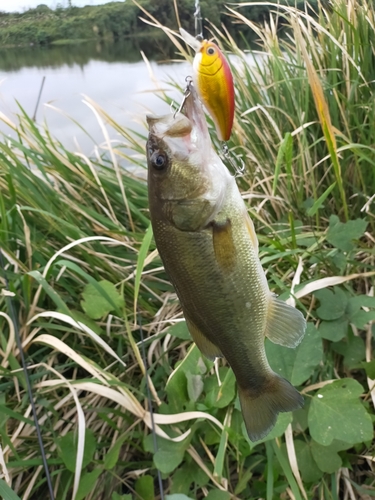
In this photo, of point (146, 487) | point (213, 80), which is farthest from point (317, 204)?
point (146, 487)

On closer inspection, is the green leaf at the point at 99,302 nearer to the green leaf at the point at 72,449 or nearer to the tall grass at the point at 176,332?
the tall grass at the point at 176,332

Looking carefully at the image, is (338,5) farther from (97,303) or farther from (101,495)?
(101,495)

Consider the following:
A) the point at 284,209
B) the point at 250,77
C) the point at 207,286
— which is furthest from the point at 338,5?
the point at 207,286

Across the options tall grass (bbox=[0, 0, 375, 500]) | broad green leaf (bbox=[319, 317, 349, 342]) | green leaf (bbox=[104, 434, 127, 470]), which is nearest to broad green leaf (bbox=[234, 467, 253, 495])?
tall grass (bbox=[0, 0, 375, 500])

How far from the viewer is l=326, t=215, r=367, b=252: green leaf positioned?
59.0 inches

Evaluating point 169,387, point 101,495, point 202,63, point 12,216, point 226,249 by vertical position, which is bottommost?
point 101,495

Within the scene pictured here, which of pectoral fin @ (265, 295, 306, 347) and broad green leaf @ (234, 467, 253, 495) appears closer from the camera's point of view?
pectoral fin @ (265, 295, 306, 347)

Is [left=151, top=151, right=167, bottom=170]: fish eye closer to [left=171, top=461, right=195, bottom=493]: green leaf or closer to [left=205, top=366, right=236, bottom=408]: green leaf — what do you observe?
[left=205, top=366, right=236, bottom=408]: green leaf

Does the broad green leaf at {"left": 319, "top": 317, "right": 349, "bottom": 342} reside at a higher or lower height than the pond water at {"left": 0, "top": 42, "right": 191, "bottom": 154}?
lower

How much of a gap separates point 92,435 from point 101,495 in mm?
255

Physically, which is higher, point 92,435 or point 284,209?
point 284,209

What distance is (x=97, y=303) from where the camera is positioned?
5.33ft

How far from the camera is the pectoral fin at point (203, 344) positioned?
0.93 meters

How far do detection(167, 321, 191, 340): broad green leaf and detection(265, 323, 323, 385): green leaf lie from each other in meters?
0.28
